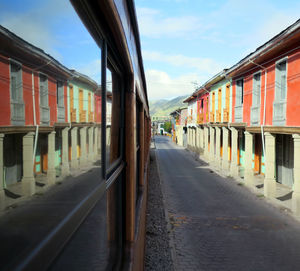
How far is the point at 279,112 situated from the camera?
1105cm

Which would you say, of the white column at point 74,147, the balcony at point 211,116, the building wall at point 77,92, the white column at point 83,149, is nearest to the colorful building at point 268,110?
the balcony at point 211,116

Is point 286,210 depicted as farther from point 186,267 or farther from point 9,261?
point 9,261

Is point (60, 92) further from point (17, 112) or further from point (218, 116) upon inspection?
point (218, 116)

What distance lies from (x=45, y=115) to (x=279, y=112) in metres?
11.7

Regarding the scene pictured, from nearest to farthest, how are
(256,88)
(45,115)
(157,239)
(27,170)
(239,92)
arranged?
(27,170) < (45,115) < (157,239) < (256,88) < (239,92)

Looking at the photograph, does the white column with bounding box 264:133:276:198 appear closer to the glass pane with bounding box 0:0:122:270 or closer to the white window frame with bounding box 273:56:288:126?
the white window frame with bounding box 273:56:288:126

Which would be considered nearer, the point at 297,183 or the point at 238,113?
the point at 297,183

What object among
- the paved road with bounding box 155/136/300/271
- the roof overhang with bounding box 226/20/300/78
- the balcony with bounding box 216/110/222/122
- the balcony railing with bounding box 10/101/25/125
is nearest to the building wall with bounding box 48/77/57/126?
the balcony railing with bounding box 10/101/25/125

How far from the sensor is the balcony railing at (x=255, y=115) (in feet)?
42.9

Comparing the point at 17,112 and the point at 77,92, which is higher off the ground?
the point at 77,92

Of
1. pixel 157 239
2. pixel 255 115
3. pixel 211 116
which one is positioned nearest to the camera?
pixel 157 239

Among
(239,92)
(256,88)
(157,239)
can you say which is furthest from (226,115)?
(157,239)

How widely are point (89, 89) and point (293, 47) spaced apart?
10.8 metres

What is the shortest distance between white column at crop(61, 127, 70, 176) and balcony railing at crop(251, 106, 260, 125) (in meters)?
13.2
